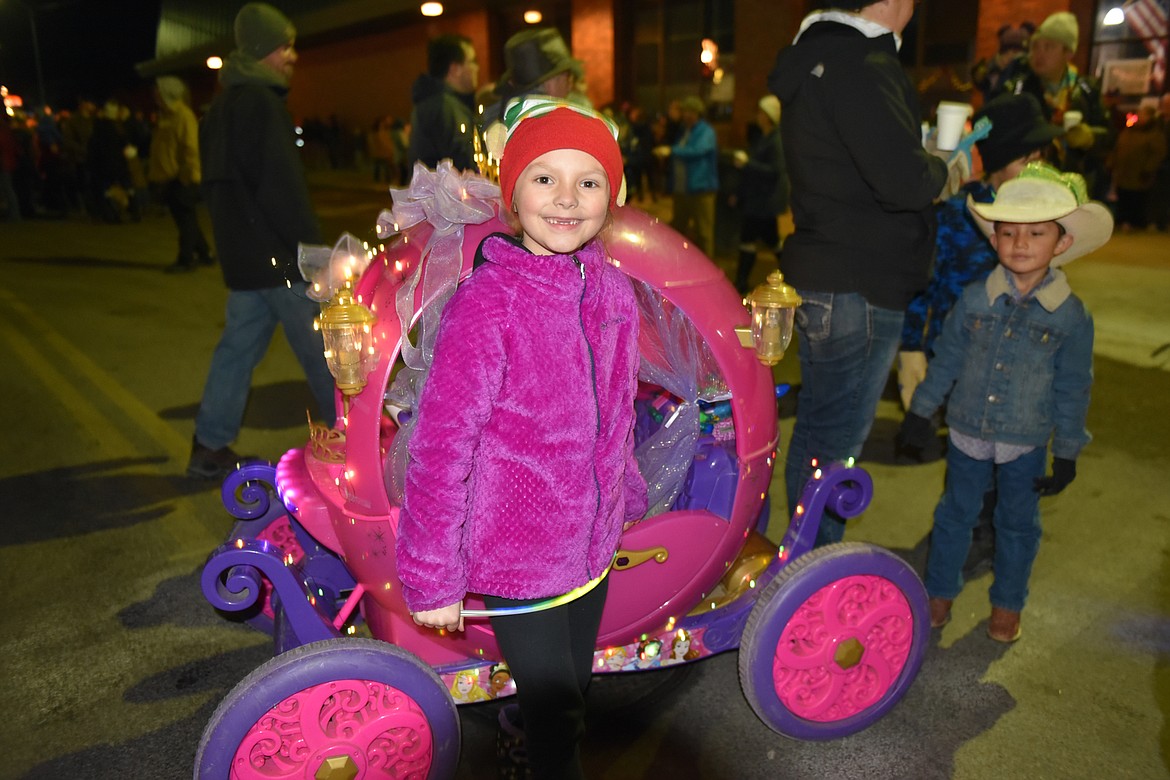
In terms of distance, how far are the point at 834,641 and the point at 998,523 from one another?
35.6 inches

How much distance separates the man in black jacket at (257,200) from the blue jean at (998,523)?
2.57m

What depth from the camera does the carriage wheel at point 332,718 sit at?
1.93 meters

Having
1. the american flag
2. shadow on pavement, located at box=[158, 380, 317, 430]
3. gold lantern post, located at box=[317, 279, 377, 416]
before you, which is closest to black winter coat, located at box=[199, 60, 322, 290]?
shadow on pavement, located at box=[158, 380, 317, 430]

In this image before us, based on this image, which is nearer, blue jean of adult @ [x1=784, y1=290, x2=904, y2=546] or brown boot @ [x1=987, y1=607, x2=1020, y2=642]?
blue jean of adult @ [x1=784, y1=290, x2=904, y2=546]

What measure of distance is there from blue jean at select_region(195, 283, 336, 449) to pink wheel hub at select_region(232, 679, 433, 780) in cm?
209

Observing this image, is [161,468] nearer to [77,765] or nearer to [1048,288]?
[77,765]

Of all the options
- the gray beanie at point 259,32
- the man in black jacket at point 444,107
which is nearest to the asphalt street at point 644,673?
the man in black jacket at point 444,107

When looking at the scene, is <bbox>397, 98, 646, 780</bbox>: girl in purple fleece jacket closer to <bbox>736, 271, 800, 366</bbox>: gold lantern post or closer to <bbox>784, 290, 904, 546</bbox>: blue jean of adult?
<bbox>736, 271, 800, 366</bbox>: gold lantern post

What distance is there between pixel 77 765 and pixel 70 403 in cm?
378

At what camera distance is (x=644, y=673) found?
2.92m

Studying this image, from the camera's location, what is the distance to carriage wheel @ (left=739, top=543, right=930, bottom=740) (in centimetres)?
238

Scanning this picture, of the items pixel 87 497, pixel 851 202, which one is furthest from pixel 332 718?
pixel 87 497

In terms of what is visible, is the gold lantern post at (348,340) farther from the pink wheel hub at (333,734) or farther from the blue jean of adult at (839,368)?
the blue jean of adult at (839,368)

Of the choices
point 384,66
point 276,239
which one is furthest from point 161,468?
point 384,66
